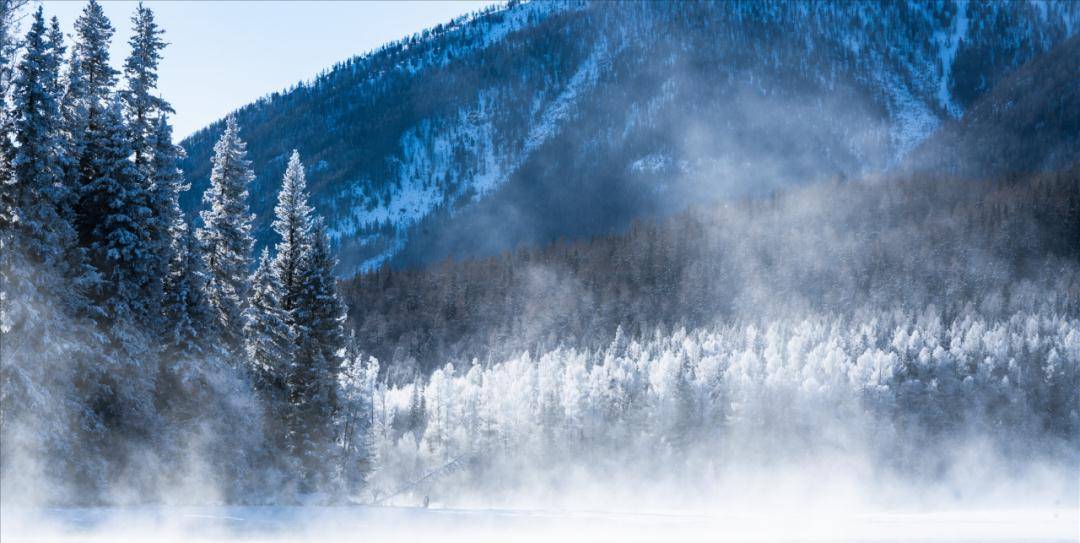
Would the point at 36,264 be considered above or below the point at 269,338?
below

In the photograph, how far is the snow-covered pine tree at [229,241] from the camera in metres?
35.6

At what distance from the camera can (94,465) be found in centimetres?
2480

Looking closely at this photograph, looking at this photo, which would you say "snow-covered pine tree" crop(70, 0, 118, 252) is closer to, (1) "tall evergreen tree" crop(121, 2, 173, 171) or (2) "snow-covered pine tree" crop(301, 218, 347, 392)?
(1) "tall evergreen tree" crop(121, 2, 173, 171)

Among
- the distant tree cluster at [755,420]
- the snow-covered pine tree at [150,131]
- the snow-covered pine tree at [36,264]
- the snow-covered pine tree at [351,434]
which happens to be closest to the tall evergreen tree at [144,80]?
the snow-covered pine tree at [150,131]

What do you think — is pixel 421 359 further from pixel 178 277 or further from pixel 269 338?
pixel 178 277

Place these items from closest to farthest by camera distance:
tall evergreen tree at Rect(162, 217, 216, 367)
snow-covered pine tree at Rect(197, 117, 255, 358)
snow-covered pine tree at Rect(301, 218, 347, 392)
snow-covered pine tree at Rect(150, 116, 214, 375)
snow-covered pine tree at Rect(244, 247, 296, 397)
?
snow-covered pine tree at Rect(150, 116, 214, 375), tall evergreen tree at Rect(162, 217, 216, 367), snow-covered pine tree at Rect(197, 117, 255, 358), snow-covered pine tree at Rect(244, 247, 296, 397), snow-covered pine tree at Rect(301, 218, 347, 392)

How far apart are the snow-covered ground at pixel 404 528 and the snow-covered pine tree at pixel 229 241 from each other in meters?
13.5

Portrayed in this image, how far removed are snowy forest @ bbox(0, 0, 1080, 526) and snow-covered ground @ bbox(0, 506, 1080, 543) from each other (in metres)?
4.41

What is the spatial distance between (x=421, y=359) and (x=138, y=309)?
506ft

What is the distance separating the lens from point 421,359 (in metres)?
182

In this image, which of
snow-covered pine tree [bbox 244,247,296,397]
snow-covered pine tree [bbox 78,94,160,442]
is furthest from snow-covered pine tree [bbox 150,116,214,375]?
snow-covered pine tree [bbox 244,247,296,397]

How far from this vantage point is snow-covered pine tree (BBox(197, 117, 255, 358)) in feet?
117

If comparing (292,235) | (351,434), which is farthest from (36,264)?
(351,434)

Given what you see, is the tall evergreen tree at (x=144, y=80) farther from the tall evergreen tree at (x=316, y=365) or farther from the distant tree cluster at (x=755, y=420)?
the distant tree cluster at (x=755, y=420)
